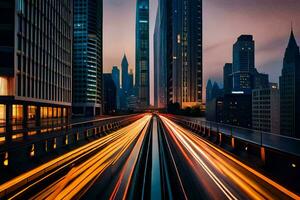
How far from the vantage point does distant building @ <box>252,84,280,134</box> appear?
18850cm

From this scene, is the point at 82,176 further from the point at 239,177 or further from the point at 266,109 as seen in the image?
the point at 266,109

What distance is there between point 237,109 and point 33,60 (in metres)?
164

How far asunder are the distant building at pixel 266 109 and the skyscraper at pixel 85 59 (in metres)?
116

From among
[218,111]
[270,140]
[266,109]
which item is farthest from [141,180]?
[266,109]

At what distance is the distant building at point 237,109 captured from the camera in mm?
185250

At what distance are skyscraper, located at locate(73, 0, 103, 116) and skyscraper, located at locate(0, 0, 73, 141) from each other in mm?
90008

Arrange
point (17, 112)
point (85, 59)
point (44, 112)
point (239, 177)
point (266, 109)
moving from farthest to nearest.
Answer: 1. point (266, 109)
2. point (85, 59)
3. point (44, 112)
4. point (17, 112)
5. point (239, 177)

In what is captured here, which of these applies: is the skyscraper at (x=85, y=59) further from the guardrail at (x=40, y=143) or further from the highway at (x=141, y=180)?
the highway at (x=141, y=180)

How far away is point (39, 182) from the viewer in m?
10.9

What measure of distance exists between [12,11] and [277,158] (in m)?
47.6

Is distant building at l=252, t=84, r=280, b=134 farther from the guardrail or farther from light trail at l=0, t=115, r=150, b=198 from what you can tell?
light trail at l=0, t=115, r=150, b=198

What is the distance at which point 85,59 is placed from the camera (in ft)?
537

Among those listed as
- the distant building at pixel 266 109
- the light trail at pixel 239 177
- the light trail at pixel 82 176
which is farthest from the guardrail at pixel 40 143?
the distant building at pixel 266 109

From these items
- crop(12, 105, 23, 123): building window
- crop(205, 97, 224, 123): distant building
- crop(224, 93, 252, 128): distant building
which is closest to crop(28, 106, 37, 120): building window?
crop(12, 105, 23, 123): building window
